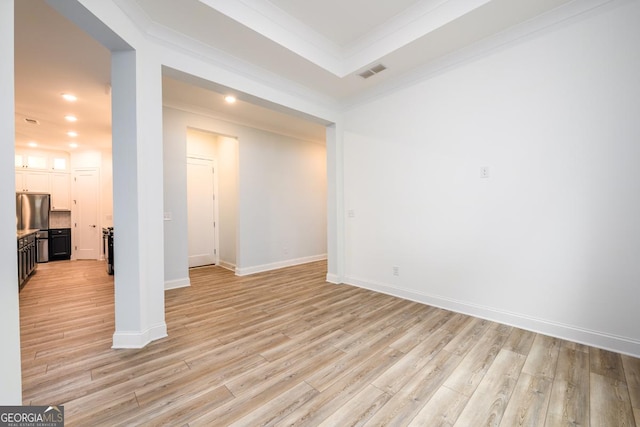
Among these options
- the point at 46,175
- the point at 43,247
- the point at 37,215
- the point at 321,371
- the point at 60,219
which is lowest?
the point at 321,371

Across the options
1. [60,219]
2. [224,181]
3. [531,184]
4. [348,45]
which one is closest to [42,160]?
[60,219]

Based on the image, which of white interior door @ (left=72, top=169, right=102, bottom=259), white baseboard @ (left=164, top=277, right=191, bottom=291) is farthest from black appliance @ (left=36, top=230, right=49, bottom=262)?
white baseboard @ (left=164, top=277, right=191, bottom=291)

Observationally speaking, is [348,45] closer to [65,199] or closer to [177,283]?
[177,283]

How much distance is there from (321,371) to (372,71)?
12.0ft

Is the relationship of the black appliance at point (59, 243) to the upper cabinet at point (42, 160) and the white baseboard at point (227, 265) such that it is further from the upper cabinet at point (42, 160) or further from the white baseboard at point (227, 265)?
the white baseboard at point (227, 265)

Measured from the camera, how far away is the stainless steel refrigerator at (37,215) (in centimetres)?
639

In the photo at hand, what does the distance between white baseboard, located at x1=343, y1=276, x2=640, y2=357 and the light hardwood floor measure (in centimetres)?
9

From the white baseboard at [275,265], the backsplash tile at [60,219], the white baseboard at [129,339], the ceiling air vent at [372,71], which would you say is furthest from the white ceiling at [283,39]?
the backsplash tile at [60,219]

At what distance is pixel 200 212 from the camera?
6.03 meters

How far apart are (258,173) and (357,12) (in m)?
3.45

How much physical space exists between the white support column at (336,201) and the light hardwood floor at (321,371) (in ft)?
4.40

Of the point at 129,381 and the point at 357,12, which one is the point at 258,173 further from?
the point at 129,381

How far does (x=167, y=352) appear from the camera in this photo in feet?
7.63

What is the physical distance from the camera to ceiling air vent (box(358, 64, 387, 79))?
345 centimetres
